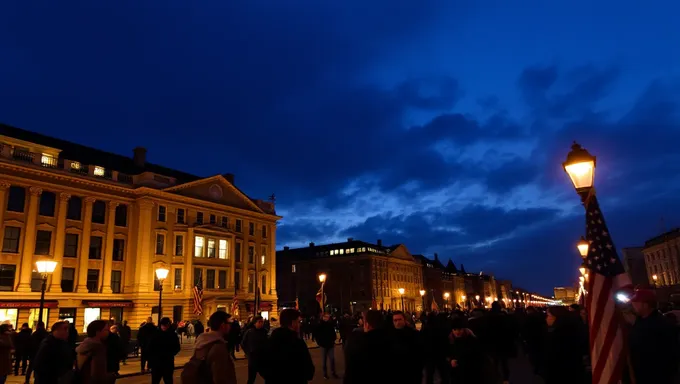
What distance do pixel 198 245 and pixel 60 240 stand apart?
1419 cm

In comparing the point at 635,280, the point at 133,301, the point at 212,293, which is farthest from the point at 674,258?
the point at 133,301

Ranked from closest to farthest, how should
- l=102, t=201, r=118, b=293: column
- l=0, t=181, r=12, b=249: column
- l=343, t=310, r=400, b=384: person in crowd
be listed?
l=343, t=310, r=400, b=384: person in crowd, l=0, t=181, r=12, b=249: column, l=102, t=201, r=118, b=293: column

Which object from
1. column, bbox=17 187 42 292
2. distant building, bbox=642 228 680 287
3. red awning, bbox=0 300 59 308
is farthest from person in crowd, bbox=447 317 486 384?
distant building, bbox=642 228 680 287

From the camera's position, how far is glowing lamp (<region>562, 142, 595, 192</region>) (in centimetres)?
805

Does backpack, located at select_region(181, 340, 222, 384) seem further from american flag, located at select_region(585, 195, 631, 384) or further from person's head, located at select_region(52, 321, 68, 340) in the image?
american flag, located at select_region(585, 195, 631, 384)

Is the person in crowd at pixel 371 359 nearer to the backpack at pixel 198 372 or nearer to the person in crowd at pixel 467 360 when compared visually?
the backpack at pixel 198 372

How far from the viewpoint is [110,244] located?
48.3m

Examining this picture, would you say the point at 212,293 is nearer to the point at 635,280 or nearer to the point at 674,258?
the point at 674,258

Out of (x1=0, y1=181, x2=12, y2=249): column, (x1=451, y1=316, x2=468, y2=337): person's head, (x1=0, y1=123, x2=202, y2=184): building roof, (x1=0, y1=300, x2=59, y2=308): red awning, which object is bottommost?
(x1=451, y1=316, x2=468, y2=337): person's head

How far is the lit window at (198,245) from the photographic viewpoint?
179 feet

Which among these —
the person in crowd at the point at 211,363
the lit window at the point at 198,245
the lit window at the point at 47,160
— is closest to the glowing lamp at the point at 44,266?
the person in crowd at the point at 211,363

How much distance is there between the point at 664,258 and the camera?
86875 mm

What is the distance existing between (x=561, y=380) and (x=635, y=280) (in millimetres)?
121071

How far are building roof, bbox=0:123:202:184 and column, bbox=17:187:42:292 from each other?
6.33 metres
